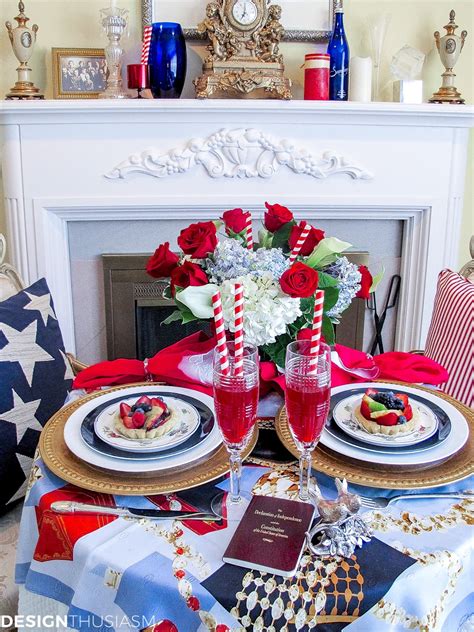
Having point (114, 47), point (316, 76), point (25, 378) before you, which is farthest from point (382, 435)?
point (114, 47)

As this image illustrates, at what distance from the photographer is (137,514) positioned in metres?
0.92

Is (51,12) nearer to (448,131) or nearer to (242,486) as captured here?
(448,131)

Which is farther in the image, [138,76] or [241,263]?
[138,76]

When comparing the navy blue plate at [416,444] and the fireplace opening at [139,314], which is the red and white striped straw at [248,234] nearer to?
the navy blue plate at [416,444]

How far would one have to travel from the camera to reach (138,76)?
2223 millimetres

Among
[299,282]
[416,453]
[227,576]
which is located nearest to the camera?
[227,576]

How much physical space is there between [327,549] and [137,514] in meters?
0.27

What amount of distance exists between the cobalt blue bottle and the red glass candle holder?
66cm

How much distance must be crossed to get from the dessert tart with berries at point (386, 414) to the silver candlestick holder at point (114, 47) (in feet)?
5.20

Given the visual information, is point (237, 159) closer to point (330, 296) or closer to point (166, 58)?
point (166, 58)

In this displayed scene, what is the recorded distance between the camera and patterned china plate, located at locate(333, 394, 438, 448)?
40.9 inches

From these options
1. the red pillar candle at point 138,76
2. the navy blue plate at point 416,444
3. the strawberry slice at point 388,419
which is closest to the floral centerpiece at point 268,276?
the navy blue plate at point 416,444

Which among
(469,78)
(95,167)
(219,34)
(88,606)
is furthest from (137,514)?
(469,78)

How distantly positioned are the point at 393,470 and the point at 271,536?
246 millimetres
